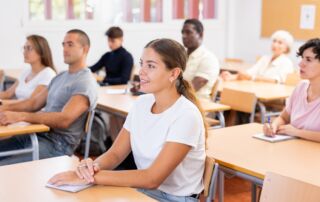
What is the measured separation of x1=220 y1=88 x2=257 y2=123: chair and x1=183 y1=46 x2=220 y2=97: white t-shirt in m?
0.32

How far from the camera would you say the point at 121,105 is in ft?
12.9

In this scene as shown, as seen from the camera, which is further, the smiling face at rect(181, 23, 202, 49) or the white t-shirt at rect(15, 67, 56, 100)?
the smiling face at rect(181, 23, 202, 49)

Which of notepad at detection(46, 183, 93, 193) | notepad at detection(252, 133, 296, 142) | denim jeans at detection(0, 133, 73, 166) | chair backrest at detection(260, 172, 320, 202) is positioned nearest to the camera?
chair backrest at detection(260, 172, 320, 202)

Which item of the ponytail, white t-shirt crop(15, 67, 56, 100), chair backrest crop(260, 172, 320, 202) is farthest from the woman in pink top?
white t-shirt crop(15, 67, 56, 100)

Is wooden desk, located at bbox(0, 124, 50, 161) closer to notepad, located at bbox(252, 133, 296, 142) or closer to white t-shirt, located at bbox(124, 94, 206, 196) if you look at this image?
white t-shirt, located at bbox(124, 94, 206, 196)

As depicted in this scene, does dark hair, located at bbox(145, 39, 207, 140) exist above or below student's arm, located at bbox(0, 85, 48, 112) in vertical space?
above

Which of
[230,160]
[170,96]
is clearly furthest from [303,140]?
[170,96]

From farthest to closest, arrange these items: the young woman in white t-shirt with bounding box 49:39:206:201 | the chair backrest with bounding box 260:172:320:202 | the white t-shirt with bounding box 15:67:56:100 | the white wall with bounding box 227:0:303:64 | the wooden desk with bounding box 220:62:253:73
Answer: the white wall with bounding box 227:0:303:64 → the wooden desk with bounding box 220:62:253:73 → the white t-shirt with bounding box 15:67:56:100 → the young woman in white t-shirt with bounding box 49:39:206:201 → the chair backrest with bounding box 260:172:320:202

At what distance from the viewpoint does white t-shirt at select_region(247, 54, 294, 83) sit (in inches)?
217

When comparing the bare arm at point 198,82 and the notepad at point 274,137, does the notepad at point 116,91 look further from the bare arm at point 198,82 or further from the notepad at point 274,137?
the notepad at point 274,137

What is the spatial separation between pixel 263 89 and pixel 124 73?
160 centimetres

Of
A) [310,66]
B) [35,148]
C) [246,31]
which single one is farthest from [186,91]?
[246,31]

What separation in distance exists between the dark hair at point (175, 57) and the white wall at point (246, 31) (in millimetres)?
5407

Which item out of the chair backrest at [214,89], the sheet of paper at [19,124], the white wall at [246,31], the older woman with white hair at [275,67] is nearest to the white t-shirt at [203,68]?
the chair backrest at [214,89]
